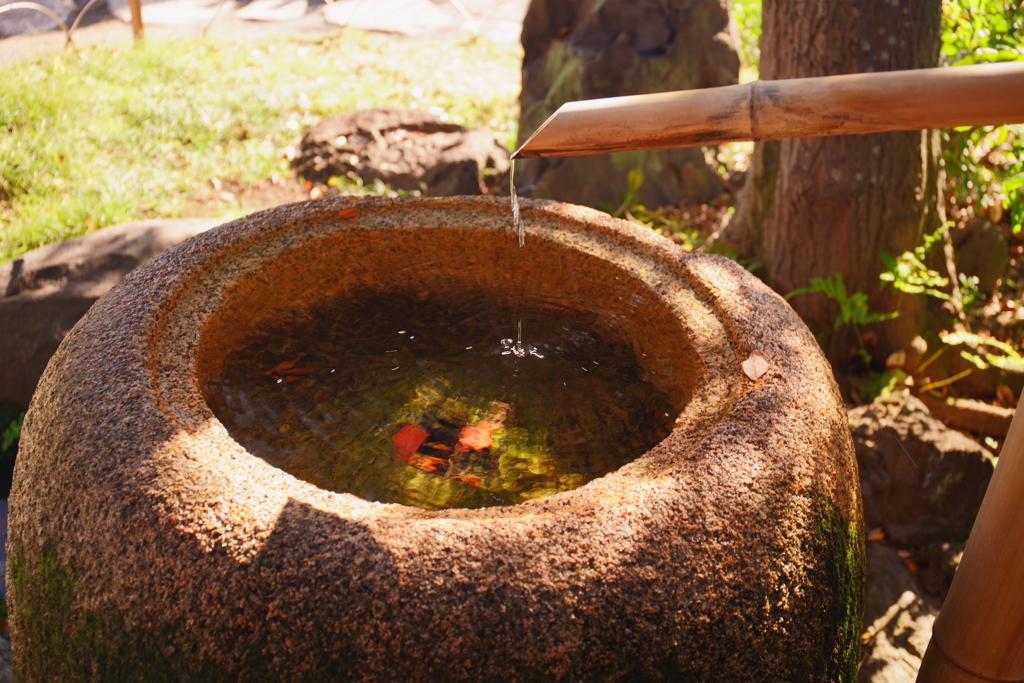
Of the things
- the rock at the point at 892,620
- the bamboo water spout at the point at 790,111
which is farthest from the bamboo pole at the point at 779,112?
the rock at the point at 892,620

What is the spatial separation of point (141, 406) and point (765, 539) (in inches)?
49.5

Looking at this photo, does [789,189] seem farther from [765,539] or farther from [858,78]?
[765,539]

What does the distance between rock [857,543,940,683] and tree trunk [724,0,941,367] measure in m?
1.06

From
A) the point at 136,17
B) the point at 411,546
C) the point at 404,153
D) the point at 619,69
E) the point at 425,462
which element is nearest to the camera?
the point at 411,546

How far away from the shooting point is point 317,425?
1.93m

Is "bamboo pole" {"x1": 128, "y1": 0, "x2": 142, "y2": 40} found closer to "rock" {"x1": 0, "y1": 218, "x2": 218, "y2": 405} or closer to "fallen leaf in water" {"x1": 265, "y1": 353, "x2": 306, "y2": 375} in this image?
"rock" {"x1": 0, "y1": 218, "x2": 218, "y2": 405}

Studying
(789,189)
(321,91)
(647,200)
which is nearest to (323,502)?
(789,189)

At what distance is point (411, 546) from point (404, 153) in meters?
3.97

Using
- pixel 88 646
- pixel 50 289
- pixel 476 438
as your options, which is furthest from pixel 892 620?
Answer: pixel 50 289

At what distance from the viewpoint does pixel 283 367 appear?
208cm

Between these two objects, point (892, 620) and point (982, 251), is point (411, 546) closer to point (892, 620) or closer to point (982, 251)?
point (892, 620)

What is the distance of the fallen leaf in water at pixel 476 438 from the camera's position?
6.37ft

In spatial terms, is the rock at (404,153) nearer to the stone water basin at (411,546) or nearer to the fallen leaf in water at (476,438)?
the fallen leaf in water at (476,438)

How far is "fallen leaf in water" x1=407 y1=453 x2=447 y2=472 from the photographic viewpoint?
185 cm
